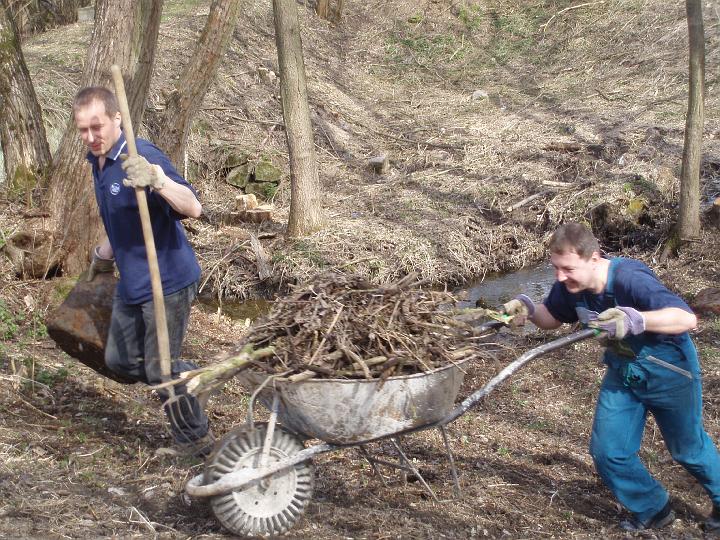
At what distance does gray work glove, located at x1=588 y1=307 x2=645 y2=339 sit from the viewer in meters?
3.96

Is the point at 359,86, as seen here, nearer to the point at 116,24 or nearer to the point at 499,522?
the point at 116,24

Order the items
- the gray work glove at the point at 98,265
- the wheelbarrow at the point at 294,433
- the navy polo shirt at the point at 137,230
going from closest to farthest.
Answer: the wheelbarrow at the point at 294,433
the navy polo shirt at the point at 137,230
the gray work glove at the point at 98,265

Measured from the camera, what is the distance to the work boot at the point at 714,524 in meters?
4.57

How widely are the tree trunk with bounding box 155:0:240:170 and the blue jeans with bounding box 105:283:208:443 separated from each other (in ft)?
16.1

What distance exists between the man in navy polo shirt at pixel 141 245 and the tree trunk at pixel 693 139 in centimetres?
707

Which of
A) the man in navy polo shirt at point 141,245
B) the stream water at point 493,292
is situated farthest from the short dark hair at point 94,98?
the stream water at point 493,292

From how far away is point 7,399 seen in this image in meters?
5.64

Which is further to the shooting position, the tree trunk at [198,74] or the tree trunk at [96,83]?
the tree trunk at [198,74]

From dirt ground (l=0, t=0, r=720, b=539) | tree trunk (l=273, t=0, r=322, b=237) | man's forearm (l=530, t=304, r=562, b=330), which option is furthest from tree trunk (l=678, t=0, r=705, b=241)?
man's forearm (l=530, t=304, r=562, b=330)

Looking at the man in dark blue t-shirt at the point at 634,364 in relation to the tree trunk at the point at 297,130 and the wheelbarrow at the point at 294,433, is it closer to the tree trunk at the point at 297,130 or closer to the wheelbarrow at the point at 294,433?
the wheelbarrow at the point at 294,433

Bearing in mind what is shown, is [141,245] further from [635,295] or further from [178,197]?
[635,295]

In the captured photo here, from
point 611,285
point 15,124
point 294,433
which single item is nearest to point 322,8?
point 15,124

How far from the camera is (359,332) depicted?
158 inches

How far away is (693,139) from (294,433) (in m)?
7.57
